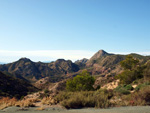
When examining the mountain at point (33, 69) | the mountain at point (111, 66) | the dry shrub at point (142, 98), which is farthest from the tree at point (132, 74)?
the mountain at point (33, 69)

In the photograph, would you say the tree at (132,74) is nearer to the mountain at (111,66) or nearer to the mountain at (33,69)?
the mountain at (111,66)

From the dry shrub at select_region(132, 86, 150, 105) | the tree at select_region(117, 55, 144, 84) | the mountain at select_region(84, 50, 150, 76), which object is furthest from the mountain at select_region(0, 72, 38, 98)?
the mountain at select_region(84, 50, 150, 76)

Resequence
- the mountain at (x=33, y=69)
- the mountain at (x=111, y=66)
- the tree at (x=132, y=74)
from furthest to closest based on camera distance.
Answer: the mountain at (x=33, y=69) → the mountain at (x=111, y=66) → the tree at (x=132, y=74)

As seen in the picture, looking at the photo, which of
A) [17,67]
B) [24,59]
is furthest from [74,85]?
[24,59]

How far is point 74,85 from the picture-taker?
23188 mm

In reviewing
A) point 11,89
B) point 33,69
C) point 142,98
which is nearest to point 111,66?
point 33,69

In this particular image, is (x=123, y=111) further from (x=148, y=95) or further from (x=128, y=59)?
(x=128, y=59)

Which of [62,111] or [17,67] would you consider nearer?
[62,111]

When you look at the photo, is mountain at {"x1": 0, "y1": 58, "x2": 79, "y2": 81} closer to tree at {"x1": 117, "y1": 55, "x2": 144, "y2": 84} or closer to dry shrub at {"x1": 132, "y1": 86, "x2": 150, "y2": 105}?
A: tree at {"x1": 117, "y1": 55, "x2": 144, "y2": 84}

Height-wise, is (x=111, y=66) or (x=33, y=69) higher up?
(x=111, y=66)

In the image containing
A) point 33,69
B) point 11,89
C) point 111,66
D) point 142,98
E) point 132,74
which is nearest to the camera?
point 142,98

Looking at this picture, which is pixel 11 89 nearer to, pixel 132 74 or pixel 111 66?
pixel 132 74

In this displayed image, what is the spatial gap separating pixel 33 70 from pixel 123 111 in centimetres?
14458

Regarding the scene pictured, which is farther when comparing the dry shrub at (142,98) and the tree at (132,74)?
the tree at (132,74)
